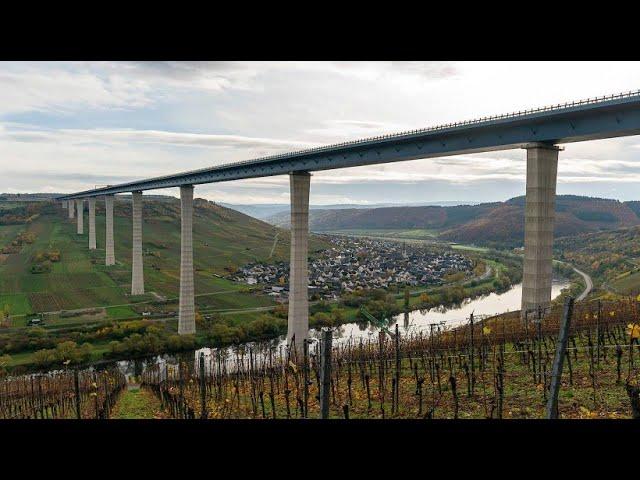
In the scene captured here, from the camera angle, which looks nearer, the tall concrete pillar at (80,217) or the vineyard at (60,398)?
the vineyard at (60,398)

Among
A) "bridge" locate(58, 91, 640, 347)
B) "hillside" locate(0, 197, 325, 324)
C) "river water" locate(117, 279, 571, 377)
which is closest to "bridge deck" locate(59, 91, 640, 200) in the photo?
"bridge" locate(58, 91, 640, 347)

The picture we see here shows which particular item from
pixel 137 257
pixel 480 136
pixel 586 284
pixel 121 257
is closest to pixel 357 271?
pixel 586 284

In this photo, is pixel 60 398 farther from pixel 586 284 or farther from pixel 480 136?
pixel 586 284

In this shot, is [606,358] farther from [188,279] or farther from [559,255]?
[559,255]

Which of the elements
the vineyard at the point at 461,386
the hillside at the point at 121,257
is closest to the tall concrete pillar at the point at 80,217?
the hillside at the point at 121,257

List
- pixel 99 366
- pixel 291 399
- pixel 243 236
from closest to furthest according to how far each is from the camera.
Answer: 1. pixel 291 399
2. pixel 99 366
3. pixel 243 236

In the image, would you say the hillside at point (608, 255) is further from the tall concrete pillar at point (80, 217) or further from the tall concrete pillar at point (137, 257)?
the tall concrete pillar at point (80, 217)
